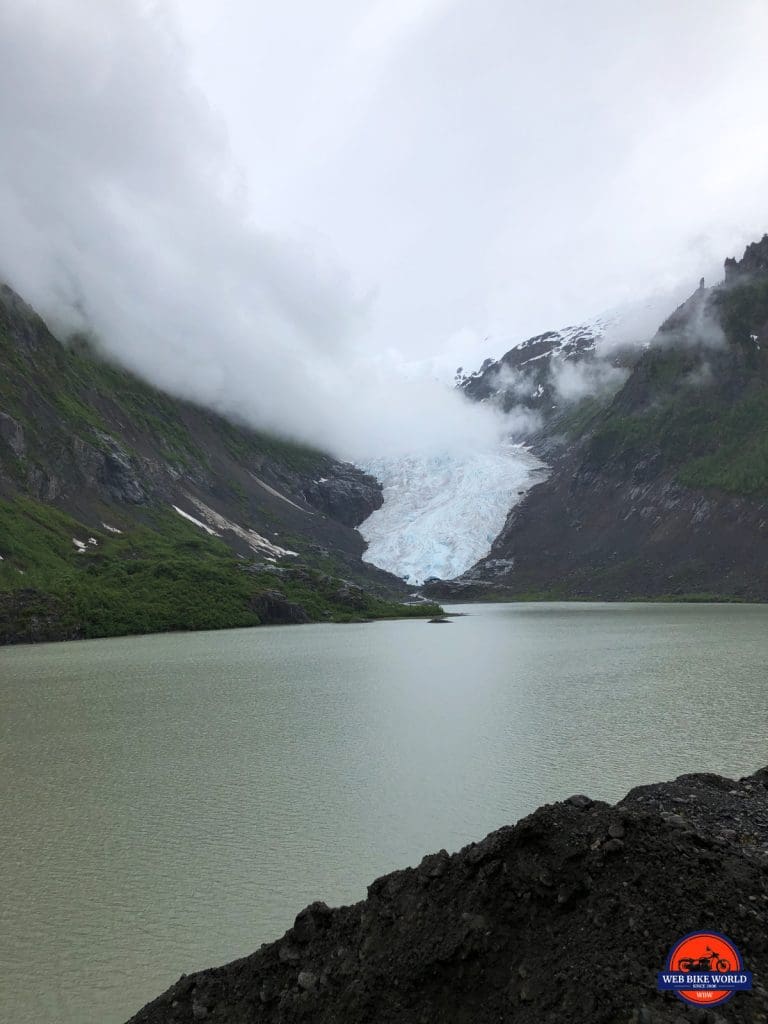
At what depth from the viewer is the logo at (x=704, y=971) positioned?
16.3ft

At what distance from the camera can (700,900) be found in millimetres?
5832

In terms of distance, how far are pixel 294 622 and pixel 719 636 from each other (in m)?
48.4

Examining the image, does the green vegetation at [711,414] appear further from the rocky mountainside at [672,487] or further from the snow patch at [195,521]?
the snow patch at [195,521]

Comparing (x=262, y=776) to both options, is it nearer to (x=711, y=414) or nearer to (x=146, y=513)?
(x=146, y=513)

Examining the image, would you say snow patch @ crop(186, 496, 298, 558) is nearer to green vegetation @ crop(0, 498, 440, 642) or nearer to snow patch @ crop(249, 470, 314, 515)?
green vegetation @ crop(0, 498, 440, 642)

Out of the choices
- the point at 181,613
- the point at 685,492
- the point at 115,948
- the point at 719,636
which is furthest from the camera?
the point at 685,492

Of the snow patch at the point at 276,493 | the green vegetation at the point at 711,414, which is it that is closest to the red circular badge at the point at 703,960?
the green vegetation at the point at 711,414

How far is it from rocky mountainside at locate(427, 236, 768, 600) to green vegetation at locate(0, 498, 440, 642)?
3867 centimetres

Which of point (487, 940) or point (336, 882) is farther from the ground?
point (487, 940)

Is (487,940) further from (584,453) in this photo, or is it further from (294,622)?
(584,453)

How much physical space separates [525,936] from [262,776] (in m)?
12.2

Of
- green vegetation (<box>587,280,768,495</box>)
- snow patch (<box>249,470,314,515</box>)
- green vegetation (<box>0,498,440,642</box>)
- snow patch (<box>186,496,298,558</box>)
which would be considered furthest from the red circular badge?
snow patch (<box>249,470,314,515</box>)

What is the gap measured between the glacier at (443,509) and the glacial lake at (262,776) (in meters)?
105

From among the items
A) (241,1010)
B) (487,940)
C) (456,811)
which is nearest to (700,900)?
(487,940)
